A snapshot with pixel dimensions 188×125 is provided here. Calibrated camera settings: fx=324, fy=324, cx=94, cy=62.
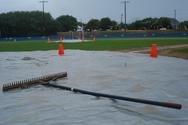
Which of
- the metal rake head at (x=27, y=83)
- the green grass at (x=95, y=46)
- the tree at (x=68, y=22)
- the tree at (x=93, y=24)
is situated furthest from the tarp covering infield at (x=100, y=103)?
the tree at (x=93, y=24)

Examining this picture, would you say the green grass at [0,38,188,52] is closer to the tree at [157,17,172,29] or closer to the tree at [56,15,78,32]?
the tree at [56,15,78,32]

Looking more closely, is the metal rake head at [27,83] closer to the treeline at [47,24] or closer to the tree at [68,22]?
the treeline at [47,24]

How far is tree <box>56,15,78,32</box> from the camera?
98.0 metres

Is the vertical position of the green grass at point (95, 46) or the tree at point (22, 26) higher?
the tree at point (22, 26)

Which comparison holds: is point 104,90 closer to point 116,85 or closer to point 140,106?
point 116,85

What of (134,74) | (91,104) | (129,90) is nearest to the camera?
(91,104)

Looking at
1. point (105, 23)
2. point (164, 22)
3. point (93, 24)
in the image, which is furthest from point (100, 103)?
point (105, 23)

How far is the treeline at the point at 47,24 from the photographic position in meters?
82.7

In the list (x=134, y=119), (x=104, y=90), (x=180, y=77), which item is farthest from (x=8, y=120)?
(x=180, y=77)

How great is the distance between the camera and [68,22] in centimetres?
10206

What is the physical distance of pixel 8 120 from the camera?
5.23 meters

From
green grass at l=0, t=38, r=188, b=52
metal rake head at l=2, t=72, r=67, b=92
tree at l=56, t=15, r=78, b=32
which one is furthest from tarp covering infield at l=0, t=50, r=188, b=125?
tree at l=56, t=15, r=78, b=32

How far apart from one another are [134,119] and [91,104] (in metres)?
1.29

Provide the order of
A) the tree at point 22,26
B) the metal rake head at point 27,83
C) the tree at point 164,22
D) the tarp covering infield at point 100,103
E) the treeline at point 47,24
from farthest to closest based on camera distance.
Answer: the tree at point 164,22 → the treeline at point 47,24 → the tree at point 22,26 → the metal rake head at point 27,83 → the tarp covering infield at point 100,103
